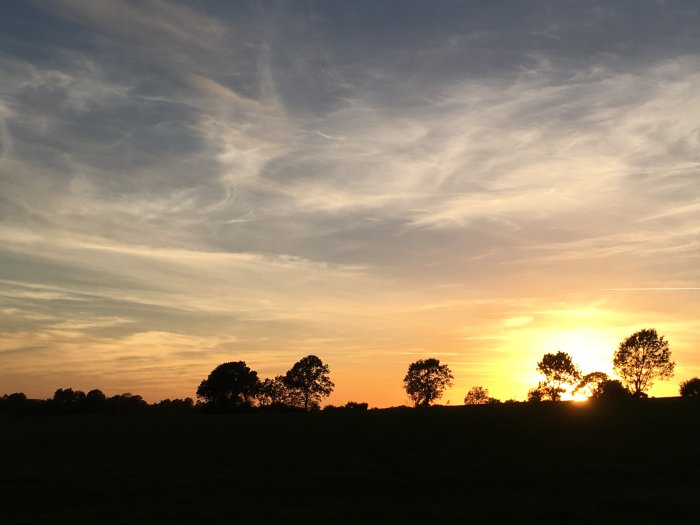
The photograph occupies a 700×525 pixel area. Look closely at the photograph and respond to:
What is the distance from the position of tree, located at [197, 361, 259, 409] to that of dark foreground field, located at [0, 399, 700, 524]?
68617 mm

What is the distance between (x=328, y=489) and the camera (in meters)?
37.7

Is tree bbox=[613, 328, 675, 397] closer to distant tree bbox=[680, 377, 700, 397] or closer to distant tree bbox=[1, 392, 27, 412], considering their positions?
distant tree bbox=[680, 377, 700, 397]

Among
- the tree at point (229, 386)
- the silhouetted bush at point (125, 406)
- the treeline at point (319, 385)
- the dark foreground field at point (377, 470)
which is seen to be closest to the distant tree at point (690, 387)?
the treeline at point (319, 385)

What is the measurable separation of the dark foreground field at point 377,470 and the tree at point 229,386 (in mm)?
68617

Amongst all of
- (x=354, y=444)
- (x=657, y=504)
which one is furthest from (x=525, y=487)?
(x=354, y=444)

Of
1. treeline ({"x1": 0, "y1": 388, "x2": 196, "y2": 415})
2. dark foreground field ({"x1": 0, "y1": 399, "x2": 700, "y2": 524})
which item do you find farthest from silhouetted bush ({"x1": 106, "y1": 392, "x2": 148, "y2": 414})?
dark foreground field ({"x1": 0, "y1": 399, "x2": 700, "y2": 524})

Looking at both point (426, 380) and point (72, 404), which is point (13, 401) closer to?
point (72, 404)

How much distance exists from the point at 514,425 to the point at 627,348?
71.2m

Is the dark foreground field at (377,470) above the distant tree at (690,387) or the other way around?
the other way around

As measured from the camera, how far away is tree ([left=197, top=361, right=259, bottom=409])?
142m

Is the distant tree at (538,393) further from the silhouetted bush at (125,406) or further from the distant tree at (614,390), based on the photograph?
the silhouetted bush at (125,406)

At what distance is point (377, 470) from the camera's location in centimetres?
4362

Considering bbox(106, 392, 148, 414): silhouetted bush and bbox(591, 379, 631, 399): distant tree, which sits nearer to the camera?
bbox(591, 379, 631, 399): distant tree

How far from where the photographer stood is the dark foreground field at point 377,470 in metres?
30.1
